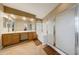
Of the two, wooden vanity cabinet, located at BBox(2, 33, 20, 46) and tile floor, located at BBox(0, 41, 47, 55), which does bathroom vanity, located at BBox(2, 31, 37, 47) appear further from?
tile floor, located at BBox(0, 41, 47, 55)

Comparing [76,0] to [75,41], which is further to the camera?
[75,41]

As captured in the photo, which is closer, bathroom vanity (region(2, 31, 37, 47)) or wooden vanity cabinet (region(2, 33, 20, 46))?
bathroom vanity (region(2, 31, 37, 47))

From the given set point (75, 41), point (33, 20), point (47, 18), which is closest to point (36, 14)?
point (33, 20)

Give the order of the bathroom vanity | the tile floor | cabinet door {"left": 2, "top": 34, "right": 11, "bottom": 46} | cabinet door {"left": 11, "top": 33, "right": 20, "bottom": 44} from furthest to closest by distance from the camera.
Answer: cabinet door {"left": 11, "top": 33, "right": 20, "bottom": 44}, cabinet door {"left": 2, "top": 34, "right": 11, "bottom": 46}, the bathroom vanity, the tile floor

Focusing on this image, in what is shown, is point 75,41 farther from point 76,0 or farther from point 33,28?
point 33,28

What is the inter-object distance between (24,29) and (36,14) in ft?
2.54

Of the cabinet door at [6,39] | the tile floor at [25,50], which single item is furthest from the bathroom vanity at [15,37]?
the tile floor at [25,50]

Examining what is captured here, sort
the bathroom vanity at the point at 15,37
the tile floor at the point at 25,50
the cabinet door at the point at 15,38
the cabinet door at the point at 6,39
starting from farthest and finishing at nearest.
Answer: the cabinet door at the point at 15,38, the cabinet door at the point at 6,39, the bathroom vanity at the point at 15,37, the tile floor at the point at 25,50

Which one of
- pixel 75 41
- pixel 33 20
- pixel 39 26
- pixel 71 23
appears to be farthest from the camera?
pixel 39 26

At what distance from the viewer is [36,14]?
452 cm

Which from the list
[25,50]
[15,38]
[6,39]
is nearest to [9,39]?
[6,39]

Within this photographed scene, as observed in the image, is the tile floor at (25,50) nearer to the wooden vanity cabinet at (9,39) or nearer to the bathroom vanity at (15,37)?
the bathroom vanity at (15,37)

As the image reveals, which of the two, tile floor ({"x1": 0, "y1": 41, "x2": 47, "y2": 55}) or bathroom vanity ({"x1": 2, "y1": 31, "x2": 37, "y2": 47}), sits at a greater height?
bathroom vanity ({"x1": 2, "y1": 31, "x2": 37, "y2": 47})

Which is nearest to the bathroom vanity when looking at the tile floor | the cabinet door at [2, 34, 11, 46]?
the cabinet door at [2, 34, 11, 46]
